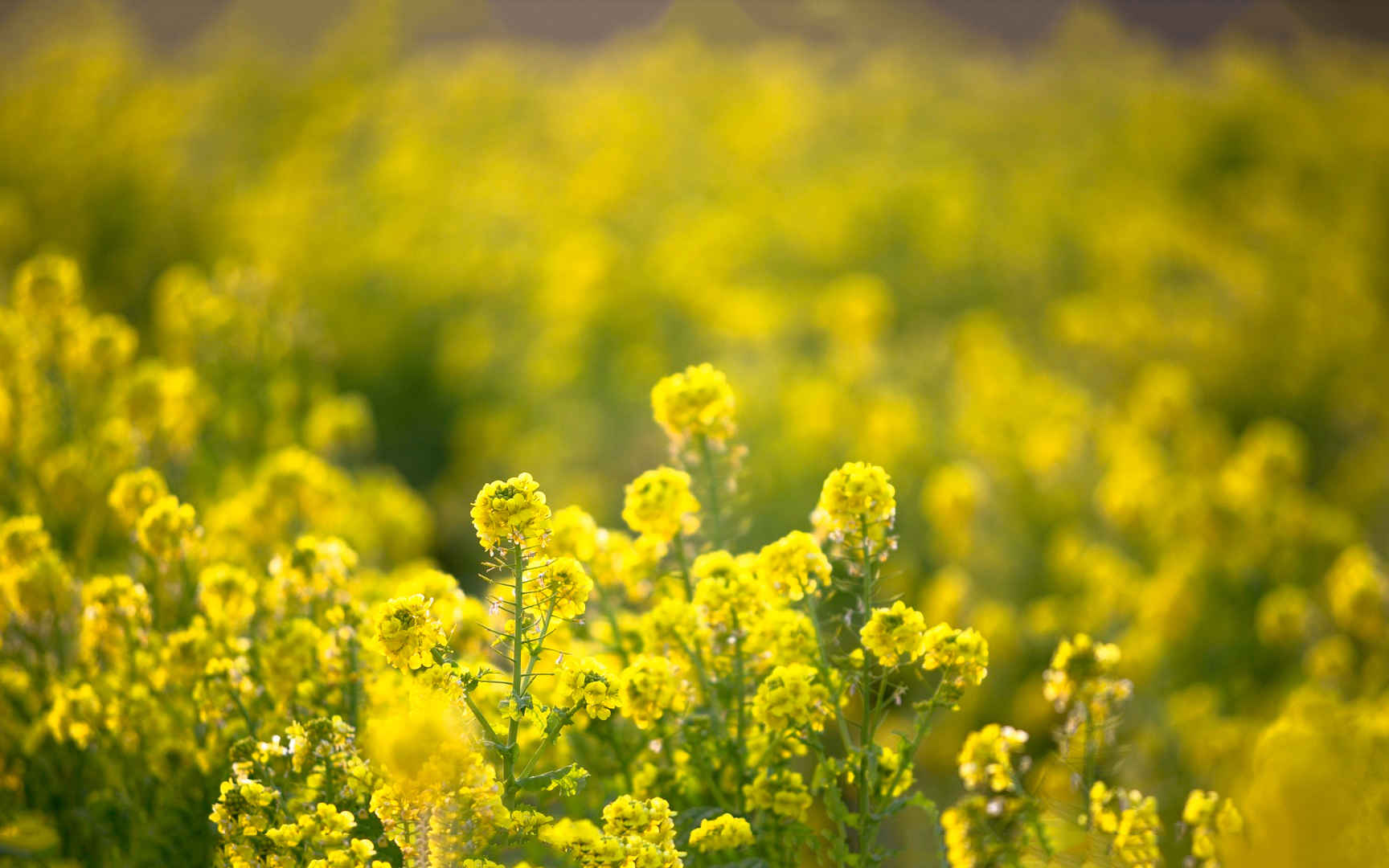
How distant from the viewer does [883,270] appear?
1105cm

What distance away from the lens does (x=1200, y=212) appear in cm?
1136

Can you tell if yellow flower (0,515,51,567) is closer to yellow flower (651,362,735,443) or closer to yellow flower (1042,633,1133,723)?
yellow flower (651,362,735,443)

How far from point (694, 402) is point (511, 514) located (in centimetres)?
76

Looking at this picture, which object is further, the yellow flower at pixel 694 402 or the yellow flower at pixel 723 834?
the yellow flower at pixel 694 402

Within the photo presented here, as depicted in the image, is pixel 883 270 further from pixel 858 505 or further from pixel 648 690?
pixel 648 690

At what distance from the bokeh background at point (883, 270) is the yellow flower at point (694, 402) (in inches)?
47.0

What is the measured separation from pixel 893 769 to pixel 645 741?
727 millimetres

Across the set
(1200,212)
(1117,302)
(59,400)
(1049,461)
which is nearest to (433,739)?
(59,400)

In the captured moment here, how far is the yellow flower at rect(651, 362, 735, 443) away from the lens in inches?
107

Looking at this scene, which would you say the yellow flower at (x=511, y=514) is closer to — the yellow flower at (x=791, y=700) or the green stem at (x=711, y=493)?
the yellow flower at (x=791, y=700)

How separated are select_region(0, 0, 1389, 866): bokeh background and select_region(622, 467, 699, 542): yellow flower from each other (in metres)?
1.27

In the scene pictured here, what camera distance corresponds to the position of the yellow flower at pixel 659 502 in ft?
8.52

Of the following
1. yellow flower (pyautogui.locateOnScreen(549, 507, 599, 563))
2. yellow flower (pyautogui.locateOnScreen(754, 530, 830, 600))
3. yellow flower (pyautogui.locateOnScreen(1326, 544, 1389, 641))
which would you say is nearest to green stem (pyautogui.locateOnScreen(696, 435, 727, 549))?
yellow flower (pyautogui.locateOnScreen(549, 507, 599, 563))

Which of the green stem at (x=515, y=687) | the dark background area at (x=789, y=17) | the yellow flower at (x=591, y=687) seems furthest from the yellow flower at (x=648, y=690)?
the dark background area at (x=789, y=17)
